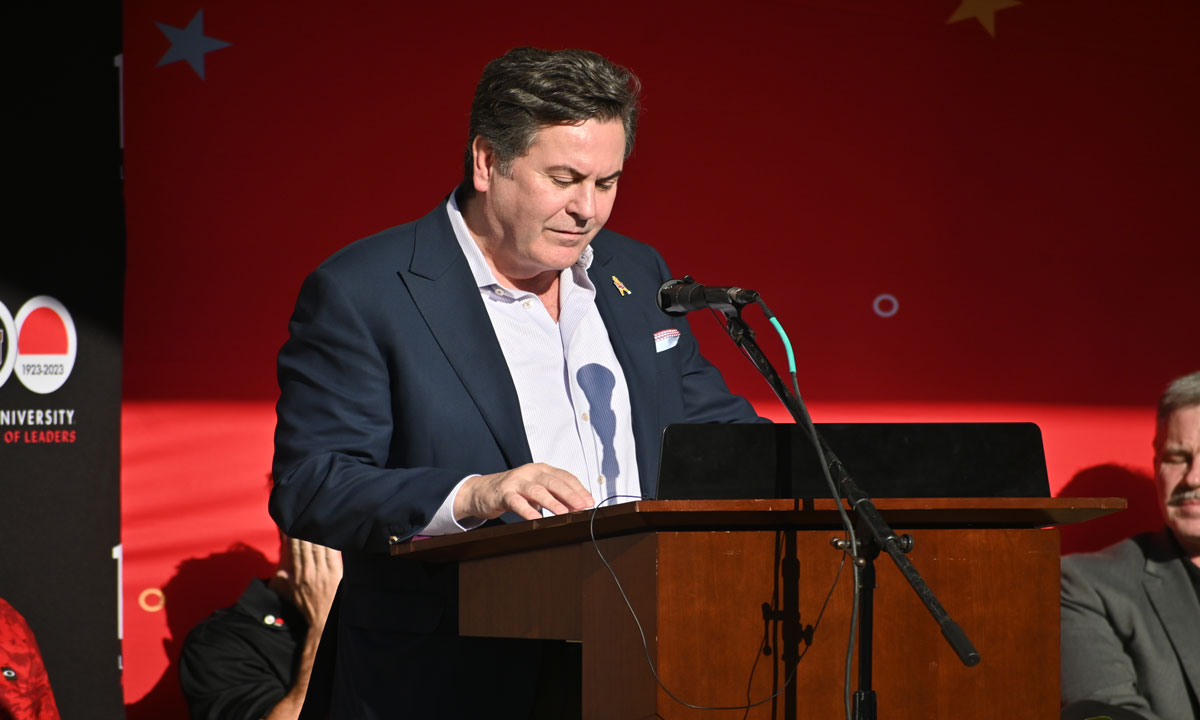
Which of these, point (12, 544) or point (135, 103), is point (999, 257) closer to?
point (135, 103)

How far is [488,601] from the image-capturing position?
66.1 inches

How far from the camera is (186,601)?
334cm

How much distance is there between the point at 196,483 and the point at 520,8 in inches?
64.8

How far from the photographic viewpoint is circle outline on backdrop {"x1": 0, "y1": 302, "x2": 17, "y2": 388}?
3.12m

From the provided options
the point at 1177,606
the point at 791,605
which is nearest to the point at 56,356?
the point at 791,605

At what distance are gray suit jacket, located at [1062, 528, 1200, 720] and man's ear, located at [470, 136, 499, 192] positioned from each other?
227 centimetres

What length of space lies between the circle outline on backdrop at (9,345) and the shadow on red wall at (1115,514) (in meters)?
3.27

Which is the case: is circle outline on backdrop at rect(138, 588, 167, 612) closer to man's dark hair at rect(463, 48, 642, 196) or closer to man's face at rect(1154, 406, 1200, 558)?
man's dark hair at rect(463, 48, 642, 196)

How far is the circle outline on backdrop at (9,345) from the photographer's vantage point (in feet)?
10.2

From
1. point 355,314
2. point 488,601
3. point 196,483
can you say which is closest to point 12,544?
point 196,483

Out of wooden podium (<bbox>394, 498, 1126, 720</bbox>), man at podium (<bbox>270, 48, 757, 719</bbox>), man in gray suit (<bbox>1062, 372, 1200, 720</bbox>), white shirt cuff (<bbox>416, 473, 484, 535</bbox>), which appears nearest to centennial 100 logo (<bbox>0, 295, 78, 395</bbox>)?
man at podium (<bbox>270, 48, 757, 719</bbox>)

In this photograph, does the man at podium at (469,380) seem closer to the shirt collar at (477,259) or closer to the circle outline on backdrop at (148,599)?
the shirt collar at (477,259)

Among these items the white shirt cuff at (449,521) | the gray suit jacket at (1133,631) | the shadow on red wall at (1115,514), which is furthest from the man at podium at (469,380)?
the shadow on red wall at (1115,514)

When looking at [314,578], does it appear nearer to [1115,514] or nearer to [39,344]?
[39,344]
